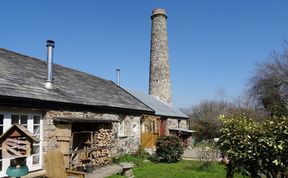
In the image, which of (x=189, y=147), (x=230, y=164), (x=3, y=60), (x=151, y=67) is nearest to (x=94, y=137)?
(x=3, y=60)

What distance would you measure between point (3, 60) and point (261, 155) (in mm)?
10504

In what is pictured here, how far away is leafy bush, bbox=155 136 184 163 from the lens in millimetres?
18031

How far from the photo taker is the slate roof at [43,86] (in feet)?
37.6

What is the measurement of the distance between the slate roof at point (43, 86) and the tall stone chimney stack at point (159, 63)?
16992mm

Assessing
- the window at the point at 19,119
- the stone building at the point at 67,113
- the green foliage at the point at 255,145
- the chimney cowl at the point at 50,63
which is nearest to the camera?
the green foliage at the point at 255,145

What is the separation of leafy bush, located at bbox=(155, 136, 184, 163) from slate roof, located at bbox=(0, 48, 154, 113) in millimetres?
2569

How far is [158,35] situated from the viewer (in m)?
38.4

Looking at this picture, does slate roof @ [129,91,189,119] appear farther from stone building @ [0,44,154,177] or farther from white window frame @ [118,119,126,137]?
white window frame @ [118,119,126,137]

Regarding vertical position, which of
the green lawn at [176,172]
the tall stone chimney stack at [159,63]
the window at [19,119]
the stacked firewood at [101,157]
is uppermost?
the tall stone chimney stack at [159,63]

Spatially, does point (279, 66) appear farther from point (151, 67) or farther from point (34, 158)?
point (34, 158)

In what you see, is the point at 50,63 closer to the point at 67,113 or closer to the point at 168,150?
the point at 67,113

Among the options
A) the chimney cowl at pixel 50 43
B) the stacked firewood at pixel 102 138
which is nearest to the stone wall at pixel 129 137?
the stacked firewood at pixel 102 138

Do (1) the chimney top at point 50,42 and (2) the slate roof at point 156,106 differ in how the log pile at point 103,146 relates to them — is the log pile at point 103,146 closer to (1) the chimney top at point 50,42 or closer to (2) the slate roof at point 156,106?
(1) the chimney top at point 50,42

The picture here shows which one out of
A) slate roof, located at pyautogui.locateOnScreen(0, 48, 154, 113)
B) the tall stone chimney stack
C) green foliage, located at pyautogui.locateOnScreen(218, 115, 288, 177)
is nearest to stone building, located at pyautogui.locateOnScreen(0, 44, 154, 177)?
slate roof, located at pyautogui.locateOnScreen(0, 48, 154, 113)
